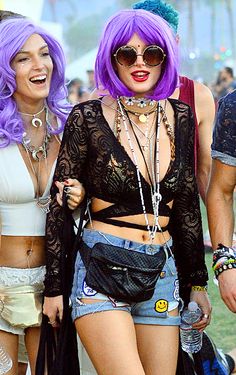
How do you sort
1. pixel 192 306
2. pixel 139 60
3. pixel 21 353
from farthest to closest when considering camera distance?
pixel 21 353, pixel 192 306, pixel 139 60

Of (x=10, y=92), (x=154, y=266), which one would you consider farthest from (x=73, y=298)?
(x=10, y=92)

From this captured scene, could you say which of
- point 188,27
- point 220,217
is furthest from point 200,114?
point 188,27

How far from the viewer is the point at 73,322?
416cm

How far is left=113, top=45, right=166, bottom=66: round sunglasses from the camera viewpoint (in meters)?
4.13

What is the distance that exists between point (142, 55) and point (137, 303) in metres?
1.14

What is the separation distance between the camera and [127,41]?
4.12m

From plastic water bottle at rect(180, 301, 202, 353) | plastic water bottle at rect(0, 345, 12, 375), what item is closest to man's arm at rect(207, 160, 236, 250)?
plastic water bottle at rect(180, 301, 202, 353)

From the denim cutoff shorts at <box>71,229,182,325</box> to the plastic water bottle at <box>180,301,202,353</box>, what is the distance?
0.11 m

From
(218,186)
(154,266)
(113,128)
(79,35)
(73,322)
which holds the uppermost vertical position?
(113,128)

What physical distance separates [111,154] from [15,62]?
842 millimetres

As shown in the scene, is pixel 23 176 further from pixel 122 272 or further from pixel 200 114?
pixel 200 114

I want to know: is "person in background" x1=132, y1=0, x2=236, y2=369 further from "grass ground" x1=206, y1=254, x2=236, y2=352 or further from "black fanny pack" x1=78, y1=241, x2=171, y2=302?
"grass ground" x1=206, y1=254, x2=236, y2=352

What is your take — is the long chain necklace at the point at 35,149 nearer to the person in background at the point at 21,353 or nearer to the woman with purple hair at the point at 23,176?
the woman with purple hair at the point at 23,176

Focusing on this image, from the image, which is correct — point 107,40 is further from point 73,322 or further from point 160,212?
point 73,322
